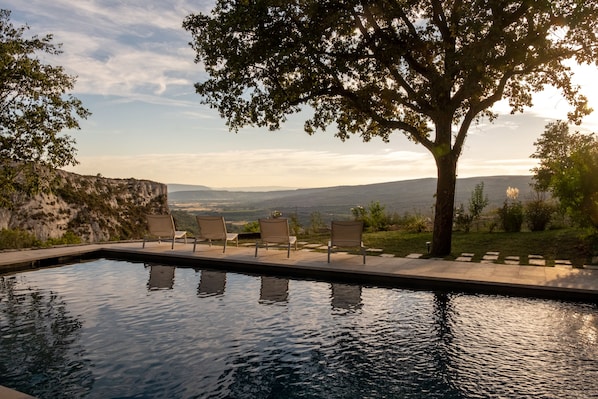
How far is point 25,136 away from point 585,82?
54.3ft

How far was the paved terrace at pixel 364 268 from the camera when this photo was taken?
8.12 metres

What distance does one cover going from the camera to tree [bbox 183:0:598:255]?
10953mm

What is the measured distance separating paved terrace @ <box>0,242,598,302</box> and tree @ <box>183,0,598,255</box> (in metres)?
2.97

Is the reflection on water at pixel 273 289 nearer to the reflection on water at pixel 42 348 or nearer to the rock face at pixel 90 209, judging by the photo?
the reflection on water at pixel 42 348

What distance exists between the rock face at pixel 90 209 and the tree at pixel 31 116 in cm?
1054

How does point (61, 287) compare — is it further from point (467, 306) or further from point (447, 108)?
point (447, 108)

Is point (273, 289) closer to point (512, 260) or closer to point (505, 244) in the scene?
point (512, 260)

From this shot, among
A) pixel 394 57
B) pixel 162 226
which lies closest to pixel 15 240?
pixel 162 226

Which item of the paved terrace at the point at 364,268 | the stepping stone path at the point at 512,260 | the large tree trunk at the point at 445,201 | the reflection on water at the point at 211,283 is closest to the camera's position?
the paved terrace at the point at 364,268

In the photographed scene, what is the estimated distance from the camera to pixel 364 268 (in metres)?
9.73

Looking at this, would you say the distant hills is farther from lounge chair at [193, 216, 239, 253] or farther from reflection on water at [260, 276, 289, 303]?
reflection on water at [260, 276, 289, 303]

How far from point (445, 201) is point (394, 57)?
4326mm

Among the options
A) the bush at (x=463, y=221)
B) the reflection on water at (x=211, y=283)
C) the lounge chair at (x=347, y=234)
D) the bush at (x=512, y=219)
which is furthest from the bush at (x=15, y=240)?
the bush at (x=512, y=219)

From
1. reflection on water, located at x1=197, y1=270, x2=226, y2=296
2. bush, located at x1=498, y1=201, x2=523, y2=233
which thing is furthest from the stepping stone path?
reflection on water, located at x1=197, y1=270, x2=226, y2=296
